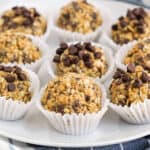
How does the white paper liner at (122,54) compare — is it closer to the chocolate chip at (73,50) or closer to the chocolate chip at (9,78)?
the chocolate chip at (73,50)

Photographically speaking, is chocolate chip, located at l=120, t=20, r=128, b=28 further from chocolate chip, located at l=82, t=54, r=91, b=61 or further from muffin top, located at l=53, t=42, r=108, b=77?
chocolate chip, located at l=82, t=54, r=91, b=61

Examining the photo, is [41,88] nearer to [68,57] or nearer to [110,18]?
[68,57]

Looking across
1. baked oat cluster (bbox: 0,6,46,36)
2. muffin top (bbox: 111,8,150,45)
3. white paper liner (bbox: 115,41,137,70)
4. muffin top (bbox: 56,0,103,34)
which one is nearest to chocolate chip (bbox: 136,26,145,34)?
muffin top (bbox: 111,8,150,45)

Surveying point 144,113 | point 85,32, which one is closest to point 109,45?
point 85,32

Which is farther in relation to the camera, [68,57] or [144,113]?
[68,57]

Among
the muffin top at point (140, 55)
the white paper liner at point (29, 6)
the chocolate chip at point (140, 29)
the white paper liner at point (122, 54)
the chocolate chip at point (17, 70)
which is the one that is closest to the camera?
the chocolate chip at point (17, 70)

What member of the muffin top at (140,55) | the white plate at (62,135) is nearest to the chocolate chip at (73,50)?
the muffin top at (140,55)
